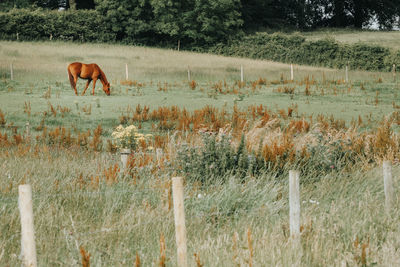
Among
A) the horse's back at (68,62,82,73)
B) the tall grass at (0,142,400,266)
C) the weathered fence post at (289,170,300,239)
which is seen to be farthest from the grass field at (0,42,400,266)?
the horse's back at (68,62,82,73)

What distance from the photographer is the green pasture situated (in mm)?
18641

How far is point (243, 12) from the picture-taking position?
59719mm

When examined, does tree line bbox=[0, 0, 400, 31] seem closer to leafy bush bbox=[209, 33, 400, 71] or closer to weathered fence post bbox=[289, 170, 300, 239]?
leafy bush bbox=[209, 33, 400, 71]

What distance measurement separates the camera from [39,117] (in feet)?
55.2

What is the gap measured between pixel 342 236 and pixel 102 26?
4488 centimetres

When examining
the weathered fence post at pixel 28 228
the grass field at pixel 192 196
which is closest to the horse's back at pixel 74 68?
the grass field at pixel 192 196

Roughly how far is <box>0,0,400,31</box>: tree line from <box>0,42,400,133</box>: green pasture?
6823 millimetres

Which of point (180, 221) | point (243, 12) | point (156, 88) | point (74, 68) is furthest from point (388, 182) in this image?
point (243, 12)

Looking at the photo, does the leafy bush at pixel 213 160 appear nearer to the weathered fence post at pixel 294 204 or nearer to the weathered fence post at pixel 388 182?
the weathered fence post at pixel 388 182

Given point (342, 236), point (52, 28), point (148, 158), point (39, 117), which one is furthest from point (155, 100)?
point (52, 28)

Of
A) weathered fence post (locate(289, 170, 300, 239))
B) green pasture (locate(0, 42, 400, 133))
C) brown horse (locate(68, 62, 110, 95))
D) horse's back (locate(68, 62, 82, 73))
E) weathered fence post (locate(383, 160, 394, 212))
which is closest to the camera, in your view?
weathered fence post (locate(289, 170, 300, 239))

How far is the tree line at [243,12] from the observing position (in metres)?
47.9

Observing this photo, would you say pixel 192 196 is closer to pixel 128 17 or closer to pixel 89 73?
pixel 89 73

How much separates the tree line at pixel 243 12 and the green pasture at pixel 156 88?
6.82 meters
